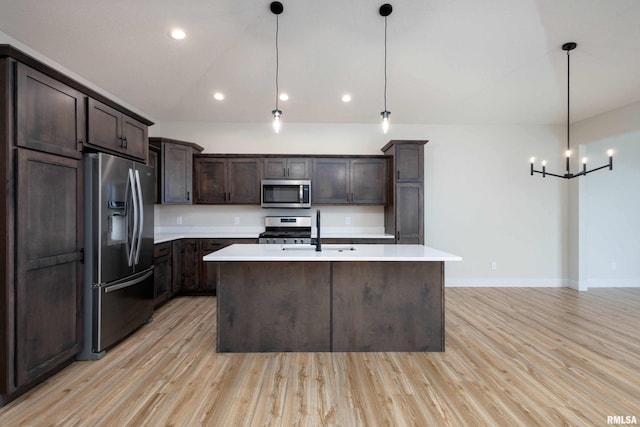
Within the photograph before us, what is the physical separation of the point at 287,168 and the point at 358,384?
342 centimetres

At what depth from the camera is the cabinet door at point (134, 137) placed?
307cm

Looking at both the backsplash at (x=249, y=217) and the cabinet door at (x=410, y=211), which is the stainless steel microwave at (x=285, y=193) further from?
the cabinet door at (x=410, y=211)

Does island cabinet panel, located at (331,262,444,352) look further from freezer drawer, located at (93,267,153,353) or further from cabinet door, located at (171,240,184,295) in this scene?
cabinet door, located at (171,240,184,295)

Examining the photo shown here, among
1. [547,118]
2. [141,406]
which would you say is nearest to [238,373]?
[141,406]

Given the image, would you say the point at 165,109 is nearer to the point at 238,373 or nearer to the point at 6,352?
the point at 6,352

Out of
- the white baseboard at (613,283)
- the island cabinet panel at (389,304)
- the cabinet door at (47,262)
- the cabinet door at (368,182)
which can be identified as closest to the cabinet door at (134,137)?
the cabinet door at (47,262)

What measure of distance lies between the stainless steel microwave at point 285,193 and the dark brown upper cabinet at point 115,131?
1.81 m

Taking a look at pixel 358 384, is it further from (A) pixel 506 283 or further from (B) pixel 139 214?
(A) pixel 506 283

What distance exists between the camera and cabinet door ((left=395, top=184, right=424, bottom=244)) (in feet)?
15.3

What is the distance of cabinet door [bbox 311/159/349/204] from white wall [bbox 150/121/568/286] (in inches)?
16.2

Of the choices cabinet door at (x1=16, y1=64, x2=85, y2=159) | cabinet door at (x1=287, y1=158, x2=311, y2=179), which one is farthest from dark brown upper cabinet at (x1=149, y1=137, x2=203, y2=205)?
cabinet door at (x1=16, y1=64, x2=85, y2=159)

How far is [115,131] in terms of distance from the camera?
291 centimetres

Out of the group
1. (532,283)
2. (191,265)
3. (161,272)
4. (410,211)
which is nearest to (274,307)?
(161,272)

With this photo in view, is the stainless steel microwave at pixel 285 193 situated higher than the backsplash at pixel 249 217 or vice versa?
the stainless steel microwave at pixel 285 193
